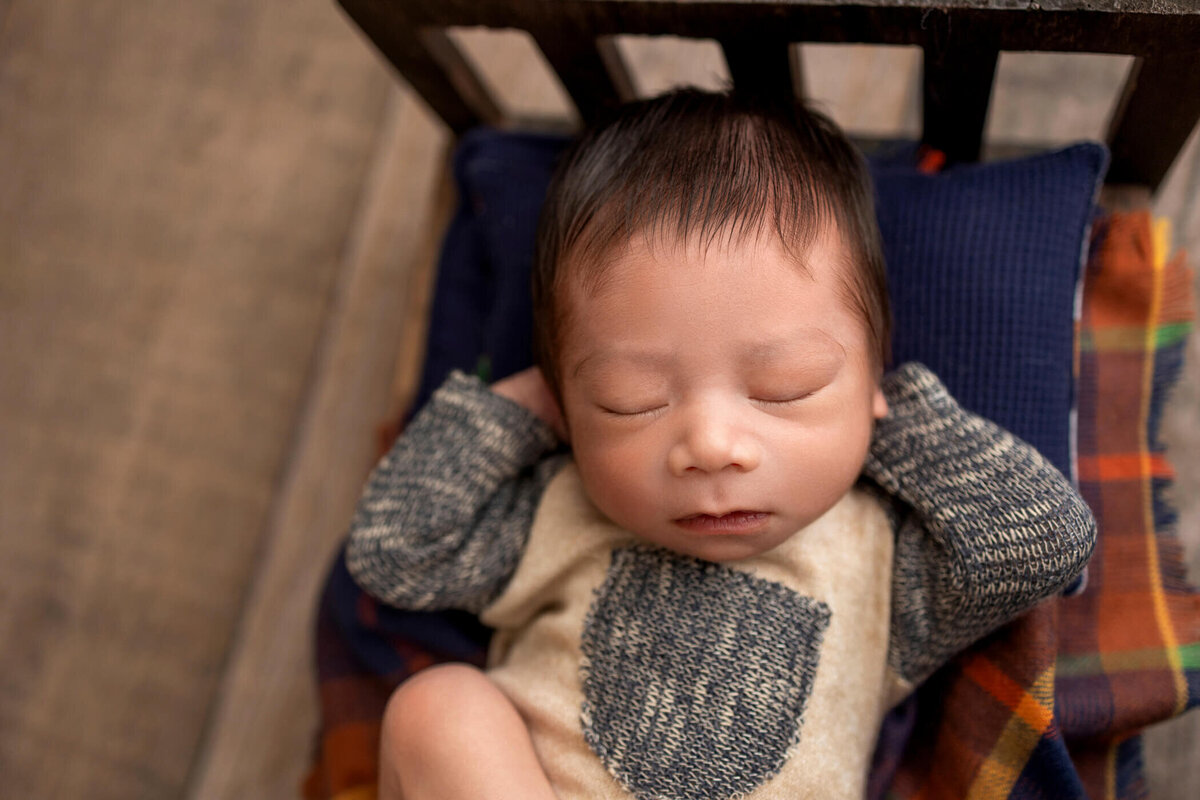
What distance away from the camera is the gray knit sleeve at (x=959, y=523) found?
0.81 m

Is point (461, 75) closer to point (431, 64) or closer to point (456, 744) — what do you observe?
point (431, 64)

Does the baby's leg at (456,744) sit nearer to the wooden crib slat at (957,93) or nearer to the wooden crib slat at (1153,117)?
the wooden crib slat at (957,93)

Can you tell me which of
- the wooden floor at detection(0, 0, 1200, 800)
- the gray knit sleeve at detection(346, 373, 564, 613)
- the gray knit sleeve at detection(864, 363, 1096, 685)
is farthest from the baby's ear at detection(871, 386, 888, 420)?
the wooden floor at detection(0, 0, 1200, 800)

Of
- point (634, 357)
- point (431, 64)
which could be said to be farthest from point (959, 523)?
point (431, 64)

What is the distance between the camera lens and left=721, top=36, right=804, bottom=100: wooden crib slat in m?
0.90

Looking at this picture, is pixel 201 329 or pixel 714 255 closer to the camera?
pixel 714 255

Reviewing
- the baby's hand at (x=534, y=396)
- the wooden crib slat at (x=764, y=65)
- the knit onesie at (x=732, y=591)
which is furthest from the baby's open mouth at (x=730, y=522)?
the wooden crib slat at (x=764, y=65)

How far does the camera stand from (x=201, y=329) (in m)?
1.66

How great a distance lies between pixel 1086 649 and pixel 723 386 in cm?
50

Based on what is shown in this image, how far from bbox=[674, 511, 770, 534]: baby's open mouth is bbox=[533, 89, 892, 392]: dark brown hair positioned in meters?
0.19

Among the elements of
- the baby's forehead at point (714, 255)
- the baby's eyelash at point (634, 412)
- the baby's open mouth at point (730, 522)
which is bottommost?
the baby's open mouth at point (730, 522)

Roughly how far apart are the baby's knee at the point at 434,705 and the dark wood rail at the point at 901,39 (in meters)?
0.64

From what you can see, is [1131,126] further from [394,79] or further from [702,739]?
[394,79]

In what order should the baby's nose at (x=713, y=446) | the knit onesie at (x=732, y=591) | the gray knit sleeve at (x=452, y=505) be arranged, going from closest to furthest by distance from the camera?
the baby's nose at (x=713, y=446), the knit onesie at (x=732, y=591), the gray knit sleeve at (x=452, y=505)
